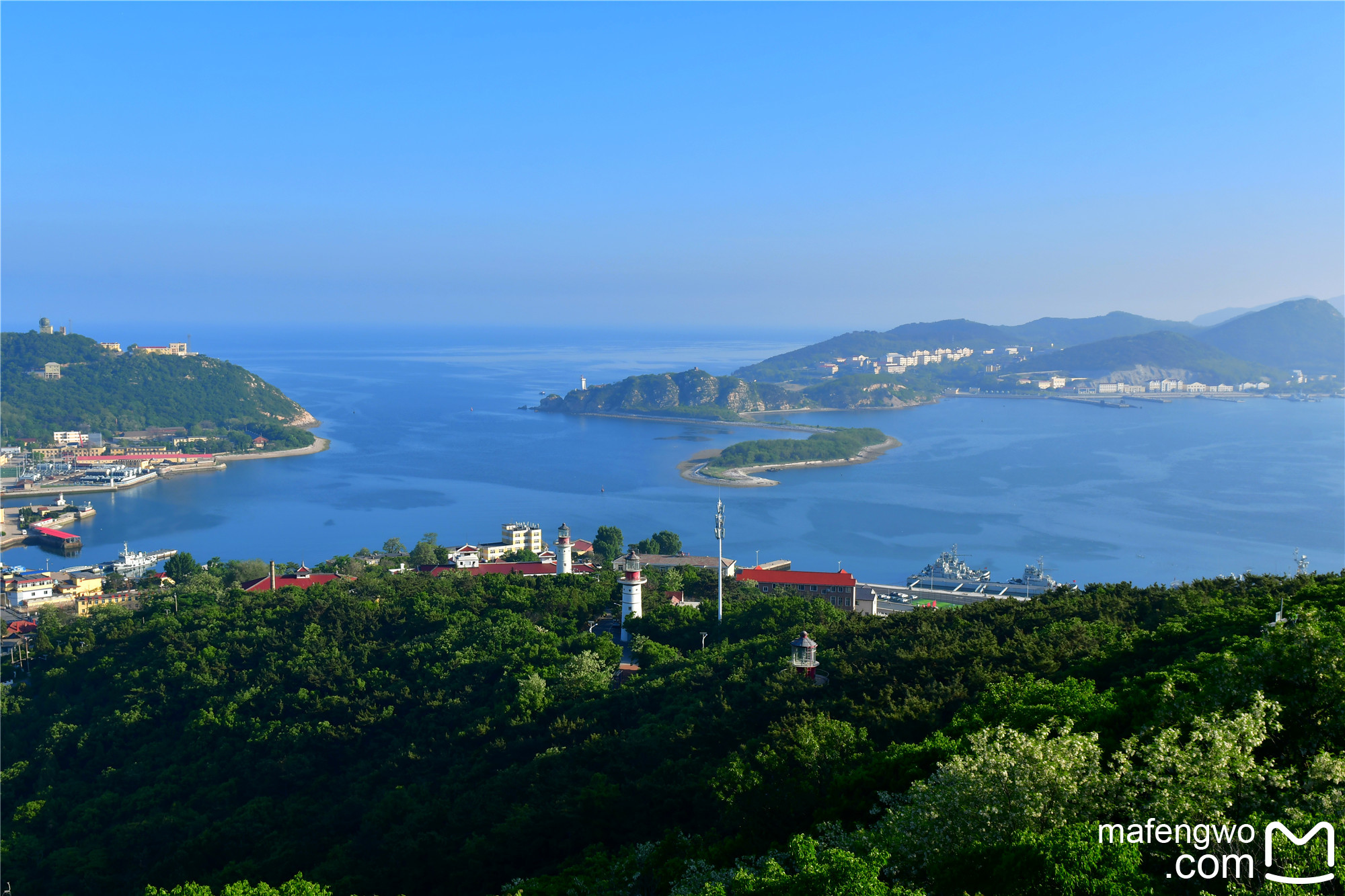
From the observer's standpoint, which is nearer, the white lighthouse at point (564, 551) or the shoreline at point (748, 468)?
the white lighthouse at point (564, 551)

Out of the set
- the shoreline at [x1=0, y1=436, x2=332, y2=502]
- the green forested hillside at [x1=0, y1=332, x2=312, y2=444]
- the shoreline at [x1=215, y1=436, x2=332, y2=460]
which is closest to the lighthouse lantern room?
the shoreline at [x1=0, y1=436, x2=332, y2=502]

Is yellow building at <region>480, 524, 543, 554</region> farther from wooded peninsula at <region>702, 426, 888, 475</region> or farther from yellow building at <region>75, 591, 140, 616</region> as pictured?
wooded peninsula at <region>702, 426, 888, 475</region>

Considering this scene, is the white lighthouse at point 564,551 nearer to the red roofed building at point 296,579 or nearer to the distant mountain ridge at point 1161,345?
the red roofed building at point 296,579

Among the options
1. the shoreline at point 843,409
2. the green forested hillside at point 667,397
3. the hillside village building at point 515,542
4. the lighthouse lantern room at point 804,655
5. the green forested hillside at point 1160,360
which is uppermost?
the green forested hillside at point 1160,360

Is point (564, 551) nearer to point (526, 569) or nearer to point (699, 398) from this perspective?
point (526, 569)

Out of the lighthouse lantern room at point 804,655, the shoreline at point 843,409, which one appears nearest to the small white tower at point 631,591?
the lighthouse lantern room at point 804,655

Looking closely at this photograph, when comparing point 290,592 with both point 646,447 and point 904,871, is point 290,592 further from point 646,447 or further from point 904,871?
point 646,447
